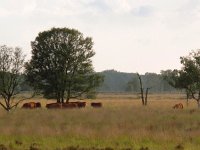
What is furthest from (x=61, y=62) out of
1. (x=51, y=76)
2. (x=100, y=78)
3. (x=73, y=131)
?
(x=73, y=131)

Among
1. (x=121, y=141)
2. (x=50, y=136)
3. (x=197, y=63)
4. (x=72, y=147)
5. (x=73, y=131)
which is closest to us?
(x=72, y=147)

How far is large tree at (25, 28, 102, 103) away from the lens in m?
53.4

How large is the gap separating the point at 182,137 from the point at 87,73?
37.7m

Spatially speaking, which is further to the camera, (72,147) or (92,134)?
(92,134)

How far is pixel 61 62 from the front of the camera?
53.2 metres

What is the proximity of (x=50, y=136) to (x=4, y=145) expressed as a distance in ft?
9.68

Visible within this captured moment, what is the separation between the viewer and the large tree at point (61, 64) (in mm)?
53372

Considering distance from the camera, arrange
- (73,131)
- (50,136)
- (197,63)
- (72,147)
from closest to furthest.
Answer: (72,147) < (50,136) < (73,131) < (197,63)

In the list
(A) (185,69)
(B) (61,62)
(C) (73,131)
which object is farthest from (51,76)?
(C) (73,131)

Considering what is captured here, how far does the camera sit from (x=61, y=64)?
53281 mm

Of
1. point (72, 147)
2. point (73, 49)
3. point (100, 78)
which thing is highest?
point (73, 49)

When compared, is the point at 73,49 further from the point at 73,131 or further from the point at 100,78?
the point at 73,131

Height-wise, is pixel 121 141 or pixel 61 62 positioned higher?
pixel 61 62

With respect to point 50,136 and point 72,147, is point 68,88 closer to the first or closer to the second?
point 50,136
